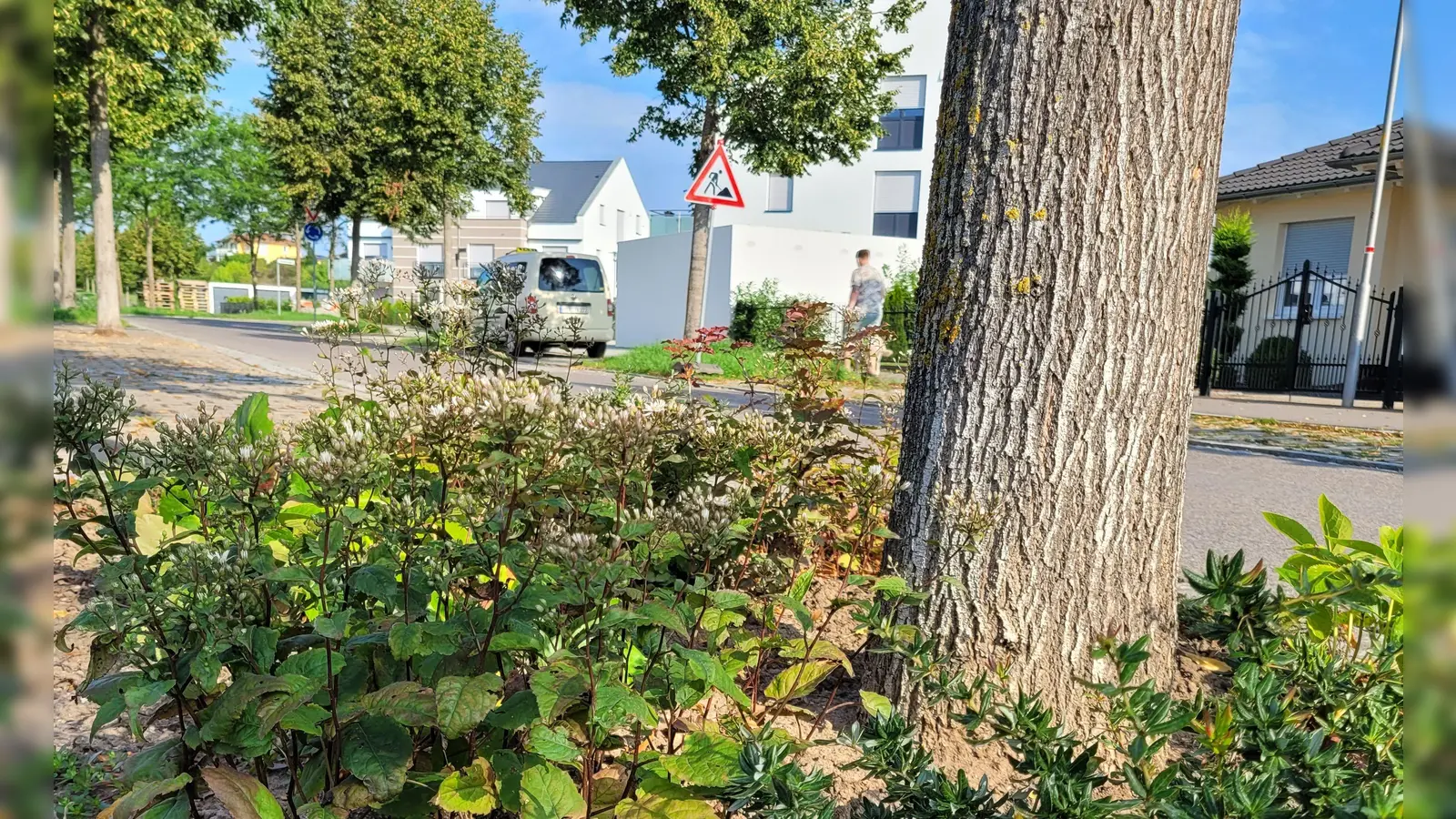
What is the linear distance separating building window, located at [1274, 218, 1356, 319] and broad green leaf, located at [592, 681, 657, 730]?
56.7 ft

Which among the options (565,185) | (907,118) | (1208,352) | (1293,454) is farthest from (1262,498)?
(565,185)

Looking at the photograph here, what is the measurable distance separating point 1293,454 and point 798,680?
793cm

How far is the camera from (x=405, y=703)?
1.61 meters

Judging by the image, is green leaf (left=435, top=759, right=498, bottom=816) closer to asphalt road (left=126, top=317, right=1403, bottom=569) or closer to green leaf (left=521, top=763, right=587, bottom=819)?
green leaf (left=521, top=763, right=587, bottom=819)

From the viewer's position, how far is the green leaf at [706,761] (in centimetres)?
176

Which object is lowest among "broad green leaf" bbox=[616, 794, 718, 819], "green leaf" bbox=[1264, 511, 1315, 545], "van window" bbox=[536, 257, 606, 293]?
"broad green leaf" bbox=[616, 794, 718, 819]

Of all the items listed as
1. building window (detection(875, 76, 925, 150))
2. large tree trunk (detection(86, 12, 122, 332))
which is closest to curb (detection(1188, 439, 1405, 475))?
large tree trunk (detection(86, 12, 122, 332))

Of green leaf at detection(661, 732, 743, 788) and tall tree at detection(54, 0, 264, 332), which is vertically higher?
tall tree at detection(54, 0, 264, 332)

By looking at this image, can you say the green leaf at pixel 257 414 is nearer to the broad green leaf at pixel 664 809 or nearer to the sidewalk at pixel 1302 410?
the broad green leaf at pixel 664 809

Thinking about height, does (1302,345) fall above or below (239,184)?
below

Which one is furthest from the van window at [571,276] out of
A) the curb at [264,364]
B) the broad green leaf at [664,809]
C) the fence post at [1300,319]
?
the broad green leaf at [664,809]

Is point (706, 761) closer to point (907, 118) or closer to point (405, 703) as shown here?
point (405, 703)

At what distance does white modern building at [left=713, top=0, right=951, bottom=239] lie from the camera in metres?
31.6

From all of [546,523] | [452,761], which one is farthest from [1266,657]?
[452,761]
